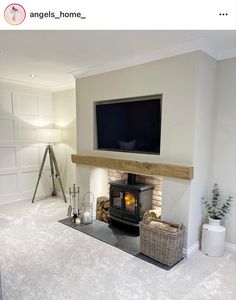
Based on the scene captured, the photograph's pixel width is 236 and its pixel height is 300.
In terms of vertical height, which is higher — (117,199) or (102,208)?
(117,199)

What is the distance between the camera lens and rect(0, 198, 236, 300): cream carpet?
1.94m

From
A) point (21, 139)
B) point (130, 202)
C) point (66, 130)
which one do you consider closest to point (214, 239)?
point (130, 202)

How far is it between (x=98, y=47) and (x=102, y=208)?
2.38m

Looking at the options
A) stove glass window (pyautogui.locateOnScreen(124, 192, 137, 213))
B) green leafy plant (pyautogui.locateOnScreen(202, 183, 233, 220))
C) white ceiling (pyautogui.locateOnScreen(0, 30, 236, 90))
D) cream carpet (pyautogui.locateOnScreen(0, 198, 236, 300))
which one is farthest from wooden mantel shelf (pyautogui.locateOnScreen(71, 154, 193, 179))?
white ceiling (pyautogui.locateOnScreen(0, 30, 236, 90))

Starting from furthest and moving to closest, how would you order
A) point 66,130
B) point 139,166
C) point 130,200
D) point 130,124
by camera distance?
point 66,130 < point 130,200 < point 130,124 < point 139,166

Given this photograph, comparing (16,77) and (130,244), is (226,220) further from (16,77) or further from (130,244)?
(16,77)

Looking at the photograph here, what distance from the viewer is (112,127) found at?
323 cm

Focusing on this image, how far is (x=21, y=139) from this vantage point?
4430 mm

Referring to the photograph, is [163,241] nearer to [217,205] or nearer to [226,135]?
[217,205]

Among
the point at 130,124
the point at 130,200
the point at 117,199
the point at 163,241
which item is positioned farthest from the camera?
the point at 117,199

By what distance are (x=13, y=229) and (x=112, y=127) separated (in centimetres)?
207

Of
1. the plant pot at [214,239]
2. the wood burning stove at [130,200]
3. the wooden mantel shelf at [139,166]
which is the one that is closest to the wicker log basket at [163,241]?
the plant pot at [214,239]

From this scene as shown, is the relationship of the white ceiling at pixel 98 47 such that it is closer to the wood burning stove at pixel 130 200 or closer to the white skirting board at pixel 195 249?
the wood burning stove at pixel 130 200

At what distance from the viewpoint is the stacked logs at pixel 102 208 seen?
3.56 metres
